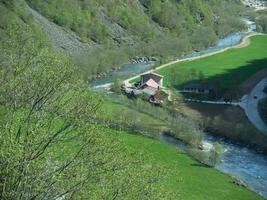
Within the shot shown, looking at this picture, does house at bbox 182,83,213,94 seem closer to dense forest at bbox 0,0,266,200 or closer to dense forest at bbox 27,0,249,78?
dense forest at bbox 27,0,249,78

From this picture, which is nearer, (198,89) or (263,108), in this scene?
(263,108)

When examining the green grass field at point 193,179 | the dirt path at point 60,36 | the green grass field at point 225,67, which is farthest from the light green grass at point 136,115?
the dirt path at point 60,36

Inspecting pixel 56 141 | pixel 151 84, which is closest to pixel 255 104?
pixel 151 84

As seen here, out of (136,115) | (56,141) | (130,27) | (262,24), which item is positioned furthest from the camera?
(262,24)

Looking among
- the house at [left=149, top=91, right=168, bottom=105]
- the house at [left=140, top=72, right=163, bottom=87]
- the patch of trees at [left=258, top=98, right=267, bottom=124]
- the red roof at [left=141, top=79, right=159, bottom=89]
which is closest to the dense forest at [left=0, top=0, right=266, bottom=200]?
the patch of trees at [left=258, top=98, right=267, bottom=124]

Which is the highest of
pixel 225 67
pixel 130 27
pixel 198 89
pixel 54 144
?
pixel 130 27

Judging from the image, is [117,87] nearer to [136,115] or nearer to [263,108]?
[136,115]

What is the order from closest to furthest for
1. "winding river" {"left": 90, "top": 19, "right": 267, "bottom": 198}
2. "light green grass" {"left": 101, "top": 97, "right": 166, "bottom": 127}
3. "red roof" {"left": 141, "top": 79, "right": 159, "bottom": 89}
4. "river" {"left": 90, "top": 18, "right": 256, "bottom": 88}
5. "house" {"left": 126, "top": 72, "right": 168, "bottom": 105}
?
1. "winding river" {"left": 90, "top": 19, "right": 267, "bottom": 198}
2. "light green grass" {"left": 101, "top": 97, "right": 166, "bottom": 127}
3. "house" {"left": 126, "top": 72, "right": 168, "bottom": 105}
4. "red roof" {"left": 141, "top": 79, "right": 159, "bottom": 89}
5. "river" {"left": 90, "top": 18, "right": 256, "bottom": 88}

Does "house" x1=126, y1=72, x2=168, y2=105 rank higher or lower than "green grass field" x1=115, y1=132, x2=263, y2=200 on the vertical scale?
higher
